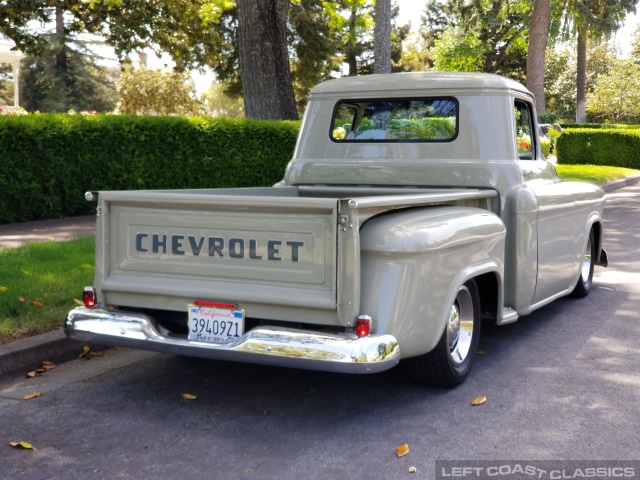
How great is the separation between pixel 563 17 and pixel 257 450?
34390 millimetres

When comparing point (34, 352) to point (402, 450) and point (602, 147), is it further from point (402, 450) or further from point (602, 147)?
point (602, 147)

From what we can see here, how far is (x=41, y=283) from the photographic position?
22.1 feet

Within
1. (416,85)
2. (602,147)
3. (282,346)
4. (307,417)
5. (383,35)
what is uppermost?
(383,35)

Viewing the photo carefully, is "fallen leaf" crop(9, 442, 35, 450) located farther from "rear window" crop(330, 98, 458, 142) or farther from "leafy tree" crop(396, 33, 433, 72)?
"leafy tree" crop(396, 33, 433, 72)

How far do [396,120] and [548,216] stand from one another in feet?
4.40

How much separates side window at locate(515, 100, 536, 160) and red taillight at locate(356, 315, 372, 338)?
2.57 metres

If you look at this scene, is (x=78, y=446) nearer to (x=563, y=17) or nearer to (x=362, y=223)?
(x=362, y=223)

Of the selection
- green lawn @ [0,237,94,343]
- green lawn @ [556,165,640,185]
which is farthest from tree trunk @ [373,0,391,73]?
green lawn @ [556,165,640,185]

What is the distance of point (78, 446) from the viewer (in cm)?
391

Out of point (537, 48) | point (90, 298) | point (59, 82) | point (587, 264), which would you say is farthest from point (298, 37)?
point (90, 298)

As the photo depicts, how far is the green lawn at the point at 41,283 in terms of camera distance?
5633mm

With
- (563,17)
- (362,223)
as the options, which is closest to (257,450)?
(362,223)

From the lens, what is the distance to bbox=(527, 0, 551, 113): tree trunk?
2453 centimetres

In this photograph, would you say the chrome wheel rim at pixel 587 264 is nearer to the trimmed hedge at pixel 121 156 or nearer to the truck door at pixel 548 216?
the truck door at pixel 548 216
